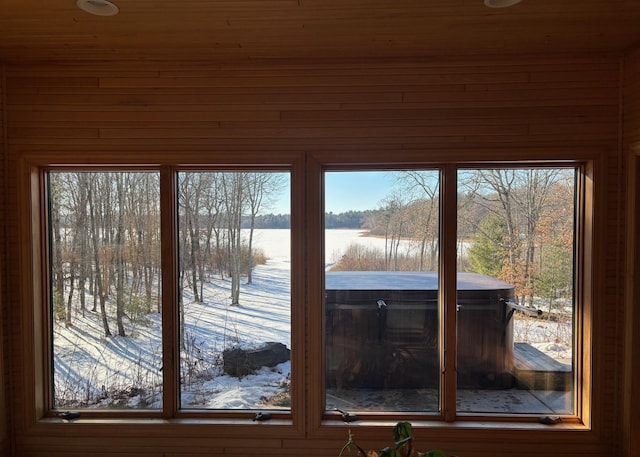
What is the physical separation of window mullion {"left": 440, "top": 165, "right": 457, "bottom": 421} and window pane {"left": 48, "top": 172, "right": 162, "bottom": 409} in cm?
192

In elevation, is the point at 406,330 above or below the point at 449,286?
below

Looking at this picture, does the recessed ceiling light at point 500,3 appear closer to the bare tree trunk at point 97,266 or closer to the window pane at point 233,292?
the window pane at point 233,292

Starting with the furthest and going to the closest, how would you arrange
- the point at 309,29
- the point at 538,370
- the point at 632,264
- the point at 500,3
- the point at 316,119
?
the point at 538,370 → the point at 316,119 → the point at 632,264 → the point at 309,29 → the point at 500,3

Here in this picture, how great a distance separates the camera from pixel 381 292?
2756 mm

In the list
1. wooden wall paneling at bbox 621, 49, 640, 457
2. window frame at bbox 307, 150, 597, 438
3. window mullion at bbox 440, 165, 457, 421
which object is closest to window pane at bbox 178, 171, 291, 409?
window frame at bbox 307, 150, 597, 438

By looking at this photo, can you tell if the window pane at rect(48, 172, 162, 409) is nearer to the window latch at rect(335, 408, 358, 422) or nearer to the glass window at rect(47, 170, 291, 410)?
the glass window at rect(47, 170, 291, 410)

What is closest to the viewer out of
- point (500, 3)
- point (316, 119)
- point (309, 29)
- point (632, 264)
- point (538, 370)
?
point (500, 3)

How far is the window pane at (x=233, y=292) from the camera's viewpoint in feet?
9.07

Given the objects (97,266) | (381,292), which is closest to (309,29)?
(381,292)

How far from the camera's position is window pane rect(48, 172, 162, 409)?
2789 millimetres

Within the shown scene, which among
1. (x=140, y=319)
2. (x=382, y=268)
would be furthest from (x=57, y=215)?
(x=382, y=268)

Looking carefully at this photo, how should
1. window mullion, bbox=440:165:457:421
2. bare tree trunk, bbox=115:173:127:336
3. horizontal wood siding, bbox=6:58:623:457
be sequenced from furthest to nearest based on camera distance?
bare tree trunk, bbox=115:173:127:336
window mullion, bbox=440:165:457:421
horizontal wood siding, bbox=6:58:623:457

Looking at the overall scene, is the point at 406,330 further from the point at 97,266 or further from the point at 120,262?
the point at 97,266

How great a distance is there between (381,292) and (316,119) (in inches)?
48.1
